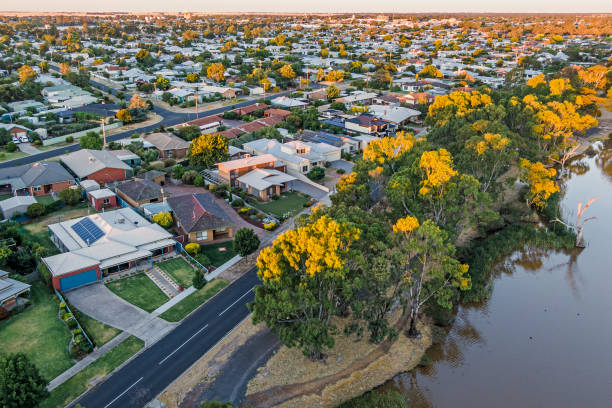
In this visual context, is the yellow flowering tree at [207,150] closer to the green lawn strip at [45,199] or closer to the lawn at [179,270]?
the green lawn strip at [45,199]

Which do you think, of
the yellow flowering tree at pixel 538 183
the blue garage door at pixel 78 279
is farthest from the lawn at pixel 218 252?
the yellow flowering tree at pixel 538 183

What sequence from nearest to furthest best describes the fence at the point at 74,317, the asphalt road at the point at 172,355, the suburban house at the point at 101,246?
the asphalt road at the point at 172,355
the fence at the point at 74,317
the suburban house at the point at 101,246

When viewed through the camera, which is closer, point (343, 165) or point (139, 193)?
point (139, 193)

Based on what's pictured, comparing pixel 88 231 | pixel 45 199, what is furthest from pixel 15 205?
pixel 88 231

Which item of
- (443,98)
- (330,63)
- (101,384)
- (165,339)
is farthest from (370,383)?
(330,63)

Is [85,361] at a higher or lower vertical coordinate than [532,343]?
higher

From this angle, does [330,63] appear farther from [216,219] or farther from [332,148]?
[216,219]

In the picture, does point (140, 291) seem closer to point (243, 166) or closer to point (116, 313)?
point (116, 313)
